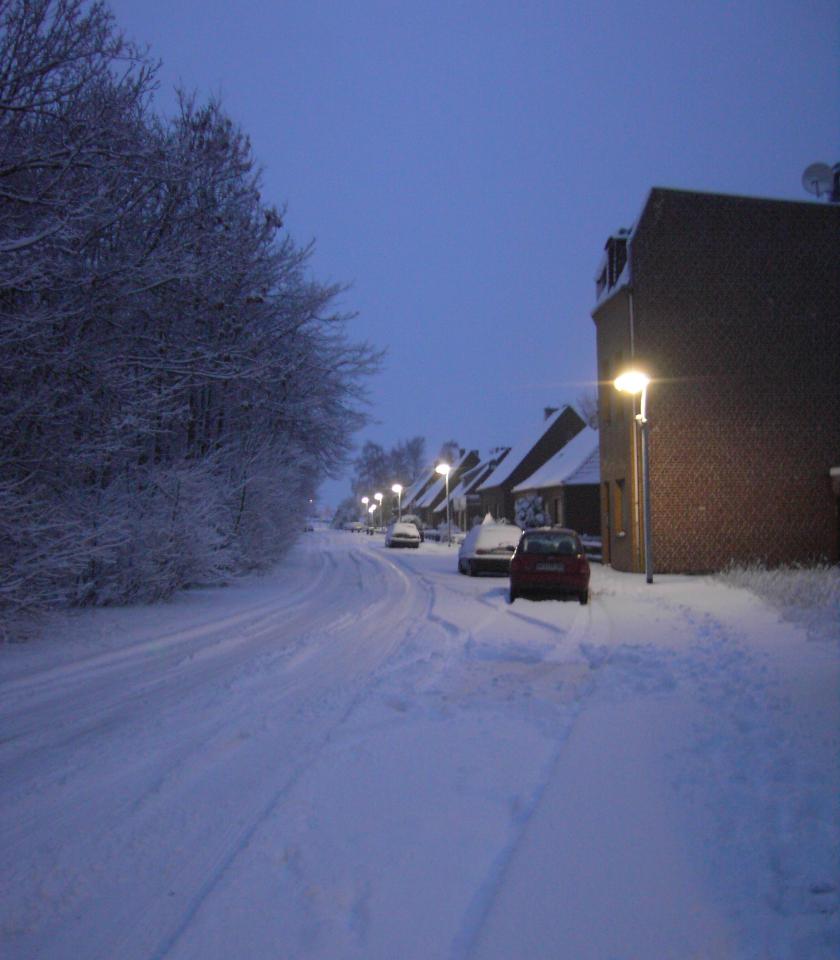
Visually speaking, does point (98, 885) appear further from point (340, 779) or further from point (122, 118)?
point (122, 118)

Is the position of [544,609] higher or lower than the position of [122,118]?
lower

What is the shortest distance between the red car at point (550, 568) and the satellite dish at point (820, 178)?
15.8 meters

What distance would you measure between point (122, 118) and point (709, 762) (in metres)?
10.8

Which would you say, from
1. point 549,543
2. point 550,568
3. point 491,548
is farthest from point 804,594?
point 491,548

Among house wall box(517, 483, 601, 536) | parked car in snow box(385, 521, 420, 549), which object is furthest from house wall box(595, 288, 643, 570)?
parked car in snow box(385, 521, 420, 549)

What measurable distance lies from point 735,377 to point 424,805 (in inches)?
756

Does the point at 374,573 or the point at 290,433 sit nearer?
the point at 290,433

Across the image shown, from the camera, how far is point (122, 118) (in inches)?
427

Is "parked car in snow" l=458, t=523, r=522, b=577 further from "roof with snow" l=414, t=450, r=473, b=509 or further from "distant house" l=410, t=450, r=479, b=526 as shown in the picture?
"roof with snow" l=414, t=450, r=473, b=509

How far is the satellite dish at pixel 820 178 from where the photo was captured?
23469mm

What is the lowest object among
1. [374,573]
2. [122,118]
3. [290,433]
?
[374,573]

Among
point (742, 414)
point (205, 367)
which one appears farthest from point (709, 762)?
point (742, 414)

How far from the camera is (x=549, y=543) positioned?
49.6 ft

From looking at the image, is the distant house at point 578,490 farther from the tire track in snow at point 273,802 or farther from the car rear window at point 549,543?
the tire track in snow at point 273,802
